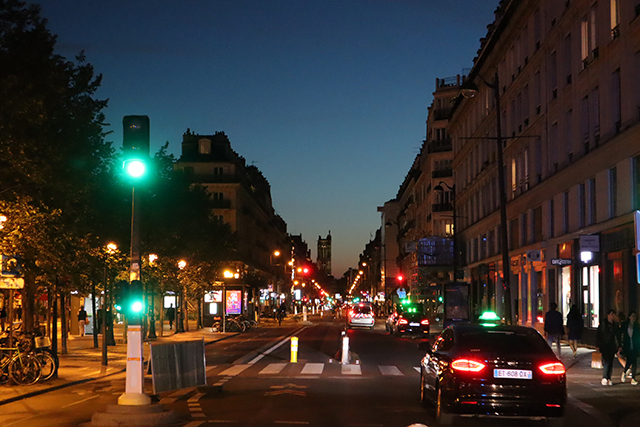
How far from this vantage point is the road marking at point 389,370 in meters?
23.5

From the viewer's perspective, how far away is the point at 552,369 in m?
12.8

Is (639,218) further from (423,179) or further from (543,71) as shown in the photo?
(423,179)

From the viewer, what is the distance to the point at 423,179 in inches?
3912

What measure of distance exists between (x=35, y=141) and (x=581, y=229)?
866 inches

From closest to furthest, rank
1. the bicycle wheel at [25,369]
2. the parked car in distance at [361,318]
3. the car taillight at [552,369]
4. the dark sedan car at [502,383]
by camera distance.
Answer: the dark sedan car at [502,383], the car taillight at [552,369], the bicycle wheel at [25,369], the parked car in distance at [361,318]

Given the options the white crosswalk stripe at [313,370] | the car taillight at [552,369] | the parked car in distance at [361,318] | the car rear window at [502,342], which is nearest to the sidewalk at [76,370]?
the white crosswalk stripe at [313,370]

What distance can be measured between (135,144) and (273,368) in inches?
481

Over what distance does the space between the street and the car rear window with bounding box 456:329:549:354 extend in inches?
50.0

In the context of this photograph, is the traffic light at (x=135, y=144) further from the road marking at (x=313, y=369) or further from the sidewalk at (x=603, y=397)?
the road marking at (x=313, y=369)

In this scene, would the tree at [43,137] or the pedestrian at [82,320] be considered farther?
the pedestrian at [82,320]

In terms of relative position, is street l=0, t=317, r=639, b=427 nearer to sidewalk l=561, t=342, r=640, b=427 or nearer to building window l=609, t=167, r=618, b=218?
sidewalk l=561, t=342, r=640, b=427

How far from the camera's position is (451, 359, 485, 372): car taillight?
41.9 feet

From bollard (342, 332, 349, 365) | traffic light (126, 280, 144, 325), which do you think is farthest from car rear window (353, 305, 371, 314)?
traffic light (126, 280, 144, 325)

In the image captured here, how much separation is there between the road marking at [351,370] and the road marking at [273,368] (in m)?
1.76
